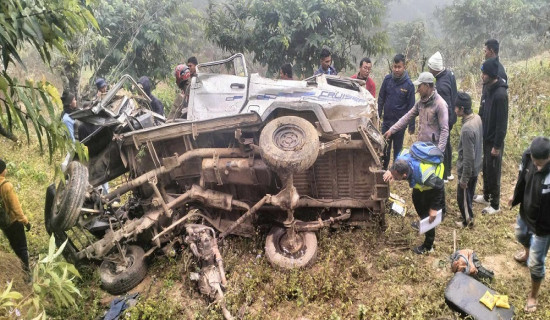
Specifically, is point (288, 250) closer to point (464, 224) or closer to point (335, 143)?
point (335, 143)

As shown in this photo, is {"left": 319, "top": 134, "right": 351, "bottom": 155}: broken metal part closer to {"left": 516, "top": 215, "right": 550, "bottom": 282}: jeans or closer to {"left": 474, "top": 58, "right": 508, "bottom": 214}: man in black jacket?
{"left": 516, "top": 215, "right": 550, "bottom": 282}: jeans

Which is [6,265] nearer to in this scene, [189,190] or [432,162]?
[189,190]

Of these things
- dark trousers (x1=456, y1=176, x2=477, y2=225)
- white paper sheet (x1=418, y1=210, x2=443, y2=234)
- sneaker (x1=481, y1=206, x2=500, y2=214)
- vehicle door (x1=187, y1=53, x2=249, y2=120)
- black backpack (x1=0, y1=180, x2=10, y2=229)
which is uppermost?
vehicle door (x1=187, y1=53, x2=249, y2=120)

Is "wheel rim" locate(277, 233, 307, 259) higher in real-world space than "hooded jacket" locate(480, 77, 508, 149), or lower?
lower

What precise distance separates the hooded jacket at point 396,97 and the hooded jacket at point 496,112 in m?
1.14

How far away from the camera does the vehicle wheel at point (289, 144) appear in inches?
171

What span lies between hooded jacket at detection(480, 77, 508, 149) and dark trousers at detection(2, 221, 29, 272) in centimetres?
649

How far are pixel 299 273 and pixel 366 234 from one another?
1.22 metres

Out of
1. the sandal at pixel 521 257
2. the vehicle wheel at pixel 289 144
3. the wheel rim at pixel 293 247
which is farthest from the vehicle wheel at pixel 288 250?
the sandal at pixel 521 257

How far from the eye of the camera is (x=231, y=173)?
504 centimetres

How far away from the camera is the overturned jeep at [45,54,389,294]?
4664 millimetres

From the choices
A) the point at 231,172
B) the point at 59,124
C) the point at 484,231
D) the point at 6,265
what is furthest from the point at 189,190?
the point at 484,231

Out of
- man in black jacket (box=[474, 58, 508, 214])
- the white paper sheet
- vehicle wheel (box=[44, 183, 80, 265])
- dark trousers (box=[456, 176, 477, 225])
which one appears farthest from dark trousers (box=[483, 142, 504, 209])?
vehicle wheel (box=[44, 183, 80, 265])

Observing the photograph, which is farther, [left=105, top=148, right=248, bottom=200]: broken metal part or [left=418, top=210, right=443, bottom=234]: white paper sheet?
[left=105, top=148, right=248, bottom=200]: broken metal part
